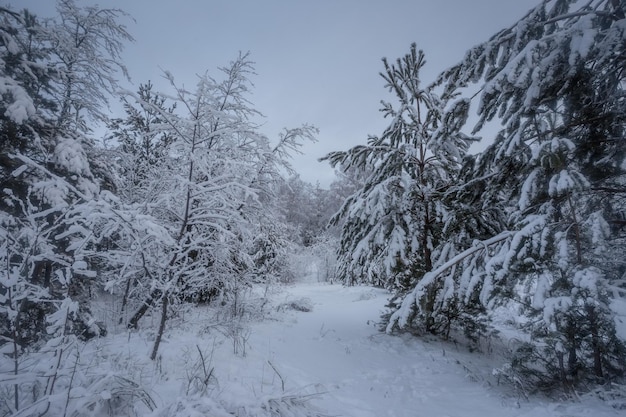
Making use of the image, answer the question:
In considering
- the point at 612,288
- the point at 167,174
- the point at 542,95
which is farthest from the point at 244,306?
the point at 542,95

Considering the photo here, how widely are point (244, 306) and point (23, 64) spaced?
6.85m

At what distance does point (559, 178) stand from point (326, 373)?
4092 millimetres

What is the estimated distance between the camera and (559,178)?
3252 mm

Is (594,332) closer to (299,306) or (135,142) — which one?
(299,306)

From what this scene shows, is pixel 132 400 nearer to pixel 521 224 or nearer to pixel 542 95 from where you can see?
pixel 521 224

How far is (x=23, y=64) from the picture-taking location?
478 cm

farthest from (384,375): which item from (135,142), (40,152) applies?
(135,142)

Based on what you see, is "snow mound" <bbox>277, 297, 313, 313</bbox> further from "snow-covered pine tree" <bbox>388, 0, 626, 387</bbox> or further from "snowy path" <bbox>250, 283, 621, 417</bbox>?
"snow-covered pine tree" <bbox>388, 0, 626, 387</bbox>

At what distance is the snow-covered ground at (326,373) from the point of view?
2969mm

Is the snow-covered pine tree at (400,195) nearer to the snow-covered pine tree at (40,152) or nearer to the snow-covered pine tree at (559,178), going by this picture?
the snow-covered pine tree at (559,178)

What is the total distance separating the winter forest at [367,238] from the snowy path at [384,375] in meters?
0.04

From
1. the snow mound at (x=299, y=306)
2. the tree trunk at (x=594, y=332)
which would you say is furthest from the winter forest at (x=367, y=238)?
the snow mound at (x=299, y=306)

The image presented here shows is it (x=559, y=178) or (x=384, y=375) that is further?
(x=384, y=375)

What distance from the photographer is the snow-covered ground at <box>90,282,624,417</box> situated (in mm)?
2969
